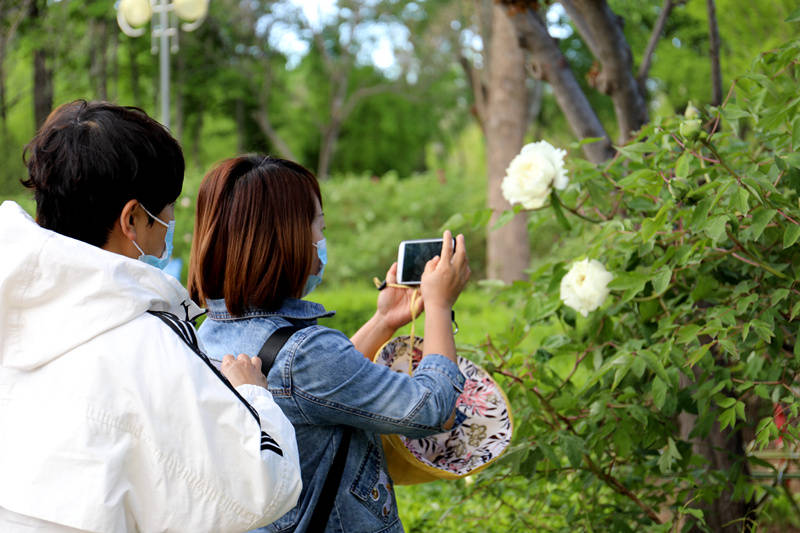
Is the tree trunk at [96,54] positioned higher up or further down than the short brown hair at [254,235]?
further down

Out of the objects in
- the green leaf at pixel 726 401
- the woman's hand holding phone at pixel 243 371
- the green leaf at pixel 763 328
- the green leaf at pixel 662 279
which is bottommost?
the green leaf at pixel 726 401

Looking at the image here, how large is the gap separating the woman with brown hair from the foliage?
0.66 metres

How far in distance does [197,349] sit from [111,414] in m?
0.18

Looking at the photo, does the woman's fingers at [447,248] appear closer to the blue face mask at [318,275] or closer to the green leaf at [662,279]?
the blue face mask at [318,275]

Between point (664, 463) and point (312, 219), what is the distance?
1239 millimetres

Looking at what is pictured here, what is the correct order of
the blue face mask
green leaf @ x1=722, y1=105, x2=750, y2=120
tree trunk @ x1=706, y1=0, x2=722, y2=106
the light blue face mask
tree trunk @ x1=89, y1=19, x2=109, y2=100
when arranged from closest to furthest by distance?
the light blue face mask
the blue face mask
green leaf @ x1=722, y1=105, x2=750, y2=120
tree trunk @ x1=706, y1=0, x2=722, y2=106
tree trunk @ x1=89, y1=19, x2=109, y2=100

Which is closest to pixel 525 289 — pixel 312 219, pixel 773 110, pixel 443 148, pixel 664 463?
pixel 664 463

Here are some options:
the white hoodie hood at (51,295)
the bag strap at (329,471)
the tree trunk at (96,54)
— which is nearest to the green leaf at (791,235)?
the bag strap at (329,471)

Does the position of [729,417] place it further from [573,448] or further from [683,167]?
[683,167]

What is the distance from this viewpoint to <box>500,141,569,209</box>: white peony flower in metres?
2.32

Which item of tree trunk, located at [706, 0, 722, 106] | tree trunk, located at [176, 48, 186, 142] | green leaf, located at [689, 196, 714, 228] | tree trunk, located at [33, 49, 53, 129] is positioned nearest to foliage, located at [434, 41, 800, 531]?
green leaf, located at [689, 196, 714, 228]

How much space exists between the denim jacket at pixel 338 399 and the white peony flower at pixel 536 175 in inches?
30.5

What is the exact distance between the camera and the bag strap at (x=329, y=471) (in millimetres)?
1634

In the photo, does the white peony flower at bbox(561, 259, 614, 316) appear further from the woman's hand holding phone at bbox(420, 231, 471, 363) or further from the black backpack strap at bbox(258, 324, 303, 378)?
the black backpack strap at bbox(258, 324, 303, 378)
